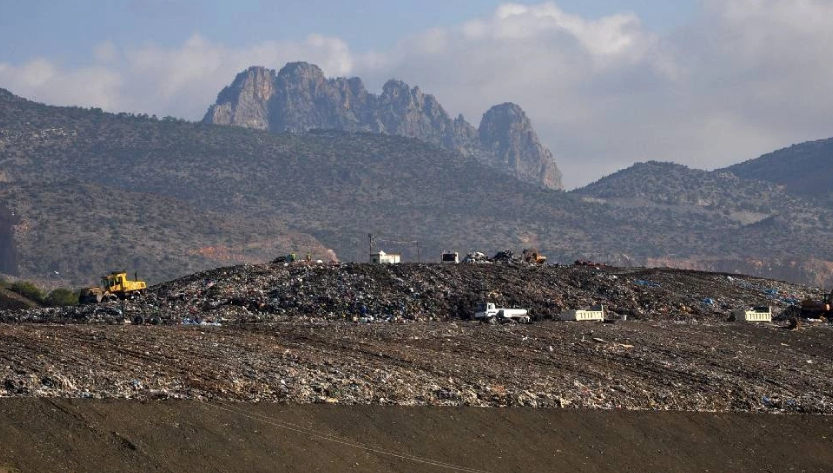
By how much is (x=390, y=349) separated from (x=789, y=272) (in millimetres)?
142534

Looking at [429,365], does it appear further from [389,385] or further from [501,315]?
[501,315]

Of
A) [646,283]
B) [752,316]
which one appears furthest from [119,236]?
[752,316]

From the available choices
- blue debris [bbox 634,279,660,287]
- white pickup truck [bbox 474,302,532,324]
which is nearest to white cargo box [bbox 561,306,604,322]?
white pickup truck [bbox 474,302,532,324]

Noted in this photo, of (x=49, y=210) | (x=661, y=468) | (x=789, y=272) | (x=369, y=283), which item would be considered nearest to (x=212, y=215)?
(x=49, y=210)

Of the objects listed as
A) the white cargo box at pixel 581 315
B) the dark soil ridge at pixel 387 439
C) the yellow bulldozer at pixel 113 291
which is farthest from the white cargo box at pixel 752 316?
the yellow bulldozer at pixel 113 291

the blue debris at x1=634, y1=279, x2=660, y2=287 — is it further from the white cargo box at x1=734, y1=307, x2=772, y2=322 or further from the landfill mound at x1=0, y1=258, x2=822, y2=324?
the white cargo box at x1=734, y1=307, x2=772, y2=322

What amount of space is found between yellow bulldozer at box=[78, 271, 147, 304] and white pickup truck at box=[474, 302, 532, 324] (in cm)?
1650

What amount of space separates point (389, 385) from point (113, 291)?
1222 inches

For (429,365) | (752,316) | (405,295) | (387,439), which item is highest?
(405,295)

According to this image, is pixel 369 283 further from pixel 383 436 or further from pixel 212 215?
pixel 212 215

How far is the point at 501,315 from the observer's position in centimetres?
5731

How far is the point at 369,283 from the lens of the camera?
61281mm

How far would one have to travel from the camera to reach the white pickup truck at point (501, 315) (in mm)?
57188

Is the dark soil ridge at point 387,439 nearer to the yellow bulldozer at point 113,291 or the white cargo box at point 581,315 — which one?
the white cargo box at point 581,315
